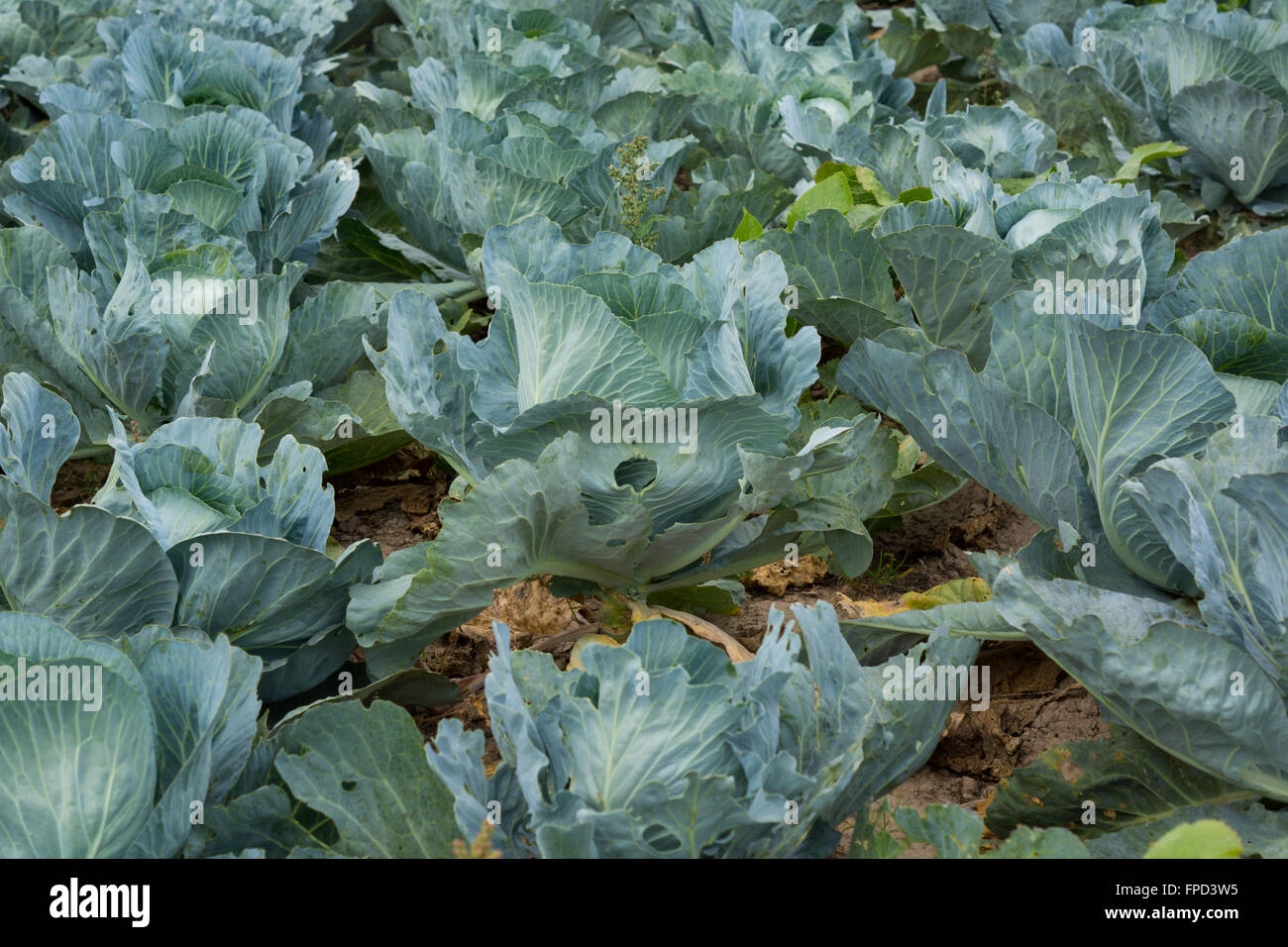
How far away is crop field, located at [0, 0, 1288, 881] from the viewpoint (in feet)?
6.40

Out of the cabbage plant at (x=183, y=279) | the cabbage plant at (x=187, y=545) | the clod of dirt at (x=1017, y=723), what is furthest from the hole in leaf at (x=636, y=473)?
the cabbage plant at (x=183, y=279)

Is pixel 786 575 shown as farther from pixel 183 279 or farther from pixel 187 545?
pixel 183 279

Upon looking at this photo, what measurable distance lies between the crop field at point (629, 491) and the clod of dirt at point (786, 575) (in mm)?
13

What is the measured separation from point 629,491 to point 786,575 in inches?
36.5

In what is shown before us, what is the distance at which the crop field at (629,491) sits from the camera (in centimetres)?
195

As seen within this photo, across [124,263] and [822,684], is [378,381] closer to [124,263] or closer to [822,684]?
[124,263]

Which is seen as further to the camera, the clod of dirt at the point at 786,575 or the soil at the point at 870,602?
the clod of dirt at the point at 786,575

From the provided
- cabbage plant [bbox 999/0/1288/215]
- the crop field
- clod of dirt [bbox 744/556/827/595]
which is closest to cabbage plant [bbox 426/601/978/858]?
the crop field

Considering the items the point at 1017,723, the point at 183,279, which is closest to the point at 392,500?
the point at 183,279

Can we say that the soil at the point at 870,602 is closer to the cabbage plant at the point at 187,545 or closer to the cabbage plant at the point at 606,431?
the cabbage plant at the point at 606,431

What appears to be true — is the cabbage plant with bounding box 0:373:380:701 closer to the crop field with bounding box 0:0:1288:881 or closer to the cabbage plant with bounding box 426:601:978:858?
the crop field with bounding box 0:0:1288:881

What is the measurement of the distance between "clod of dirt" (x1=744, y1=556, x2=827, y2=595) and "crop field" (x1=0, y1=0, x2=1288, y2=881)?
1 cm

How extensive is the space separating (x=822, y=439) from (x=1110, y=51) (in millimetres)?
3526

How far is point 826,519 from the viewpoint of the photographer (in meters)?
2.79
